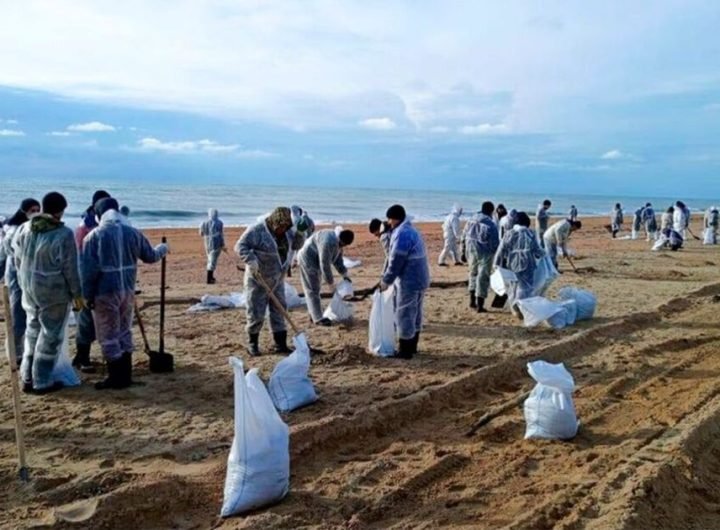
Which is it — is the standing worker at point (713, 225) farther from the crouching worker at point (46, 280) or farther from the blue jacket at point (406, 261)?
the crouching worker at point (46, 280)

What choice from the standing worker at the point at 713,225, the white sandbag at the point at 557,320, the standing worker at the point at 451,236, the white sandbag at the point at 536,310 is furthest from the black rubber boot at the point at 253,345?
the standing worker at the point at 713,225

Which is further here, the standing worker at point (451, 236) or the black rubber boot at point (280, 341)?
the standing worker at point (451, 236)

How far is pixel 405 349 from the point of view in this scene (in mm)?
7305

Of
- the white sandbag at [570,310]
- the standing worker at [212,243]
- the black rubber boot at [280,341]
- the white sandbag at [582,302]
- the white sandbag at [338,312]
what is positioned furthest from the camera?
the standing worker at [212,243]

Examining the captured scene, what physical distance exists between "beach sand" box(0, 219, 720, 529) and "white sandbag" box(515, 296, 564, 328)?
7.0 inches

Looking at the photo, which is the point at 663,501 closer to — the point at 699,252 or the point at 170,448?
the point at 170,448

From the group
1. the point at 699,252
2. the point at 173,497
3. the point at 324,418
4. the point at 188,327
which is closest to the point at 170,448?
the point at 173,497

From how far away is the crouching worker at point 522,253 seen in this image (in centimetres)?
925

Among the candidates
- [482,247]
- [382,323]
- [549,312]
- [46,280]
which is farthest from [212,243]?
[46,280]

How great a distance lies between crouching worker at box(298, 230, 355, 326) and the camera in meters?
8.71

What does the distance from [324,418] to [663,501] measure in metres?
2.42

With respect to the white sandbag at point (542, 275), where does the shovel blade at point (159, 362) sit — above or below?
below

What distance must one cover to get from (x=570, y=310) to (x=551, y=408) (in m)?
4.68

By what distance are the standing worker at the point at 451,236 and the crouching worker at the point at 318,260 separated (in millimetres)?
8088
